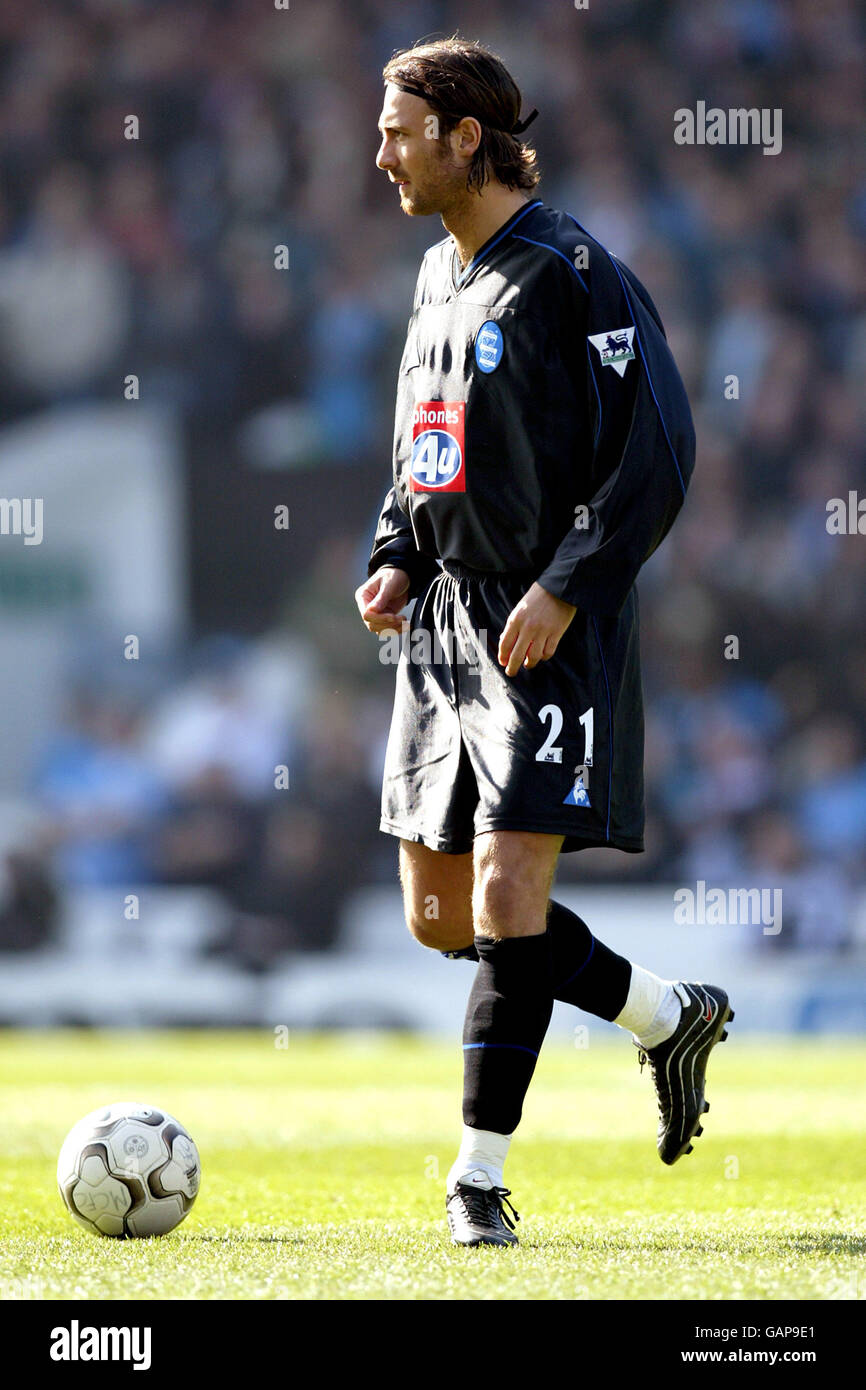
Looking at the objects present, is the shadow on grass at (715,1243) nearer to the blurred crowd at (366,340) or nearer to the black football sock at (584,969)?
Result: the black football sock at (584,969)

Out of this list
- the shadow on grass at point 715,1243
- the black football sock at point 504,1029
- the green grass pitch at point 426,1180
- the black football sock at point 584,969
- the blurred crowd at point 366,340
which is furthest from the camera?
the blurred crowd at point 366,340

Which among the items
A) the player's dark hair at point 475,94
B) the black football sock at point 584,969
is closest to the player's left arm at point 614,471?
the player's dark hair at point 475,94

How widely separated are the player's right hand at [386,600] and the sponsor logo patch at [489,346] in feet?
1.52

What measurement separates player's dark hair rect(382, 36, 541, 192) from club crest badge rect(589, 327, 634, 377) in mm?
387

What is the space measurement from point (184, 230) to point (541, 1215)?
7.71m

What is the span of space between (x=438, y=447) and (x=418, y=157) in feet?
1.68

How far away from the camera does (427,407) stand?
3.09m

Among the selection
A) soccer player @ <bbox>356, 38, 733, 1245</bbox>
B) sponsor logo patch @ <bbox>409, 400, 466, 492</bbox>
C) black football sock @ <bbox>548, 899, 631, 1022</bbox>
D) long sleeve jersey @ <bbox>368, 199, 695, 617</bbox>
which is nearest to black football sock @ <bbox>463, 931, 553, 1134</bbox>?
soccer player @ <bbox>356, 38, 733, 1245</bbox>

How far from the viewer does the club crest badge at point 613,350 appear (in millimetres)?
2922

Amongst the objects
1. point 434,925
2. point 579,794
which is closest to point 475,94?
point 579,794

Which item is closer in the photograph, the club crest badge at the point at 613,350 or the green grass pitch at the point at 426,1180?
the green grass pitch at the point at 426,1180

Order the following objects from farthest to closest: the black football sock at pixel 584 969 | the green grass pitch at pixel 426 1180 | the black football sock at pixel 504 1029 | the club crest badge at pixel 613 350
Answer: the black football sock at pixel 584 969 < the club crest badge at pixel 613 350 < the black football sock at pixel 504 1029 < the green grass pitch at pixel 426 1180

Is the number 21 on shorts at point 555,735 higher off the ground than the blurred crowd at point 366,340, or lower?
lower

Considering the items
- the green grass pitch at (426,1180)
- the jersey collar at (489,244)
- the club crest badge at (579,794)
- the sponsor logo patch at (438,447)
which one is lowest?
the green grass pitch at (426,1180)
